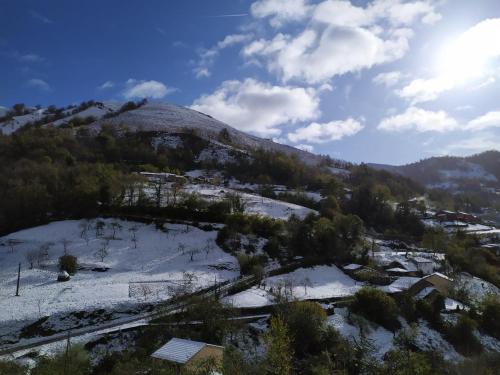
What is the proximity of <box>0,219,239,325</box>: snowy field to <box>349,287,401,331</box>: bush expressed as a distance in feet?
39.3

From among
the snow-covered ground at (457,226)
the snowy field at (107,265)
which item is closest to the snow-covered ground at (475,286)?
the snowy field at (107,265)

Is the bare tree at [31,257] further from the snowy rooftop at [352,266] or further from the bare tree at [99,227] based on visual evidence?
the snowy rooftop at [352,266]

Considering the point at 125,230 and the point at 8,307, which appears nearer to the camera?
the point at 8,307

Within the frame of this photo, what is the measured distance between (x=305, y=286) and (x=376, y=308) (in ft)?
23.1

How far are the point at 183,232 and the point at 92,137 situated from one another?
212 feet

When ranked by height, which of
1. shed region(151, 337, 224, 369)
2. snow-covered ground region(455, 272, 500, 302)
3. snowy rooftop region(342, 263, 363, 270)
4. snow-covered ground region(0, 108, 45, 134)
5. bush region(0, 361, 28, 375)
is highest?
snow-covered ground region(0, 108, 45, 134)

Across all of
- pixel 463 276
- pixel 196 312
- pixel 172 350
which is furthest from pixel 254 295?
pixel 463 276

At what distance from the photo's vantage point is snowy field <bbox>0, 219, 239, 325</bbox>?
101 ft

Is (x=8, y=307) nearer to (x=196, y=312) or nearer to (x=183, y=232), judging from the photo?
(x=196, y=312)

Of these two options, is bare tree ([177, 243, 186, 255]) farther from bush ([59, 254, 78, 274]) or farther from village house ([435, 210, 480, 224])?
village house ([435, 210, 480, 224])

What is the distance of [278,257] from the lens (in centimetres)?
4666

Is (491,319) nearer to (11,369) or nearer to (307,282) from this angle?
(307,282)

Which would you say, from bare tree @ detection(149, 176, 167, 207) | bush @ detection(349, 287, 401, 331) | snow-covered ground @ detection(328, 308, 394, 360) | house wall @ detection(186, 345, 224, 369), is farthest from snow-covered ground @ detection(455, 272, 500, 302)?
bare tree @ detection(149, 176, 167, 207)

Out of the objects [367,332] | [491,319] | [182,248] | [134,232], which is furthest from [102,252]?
[491,319]
